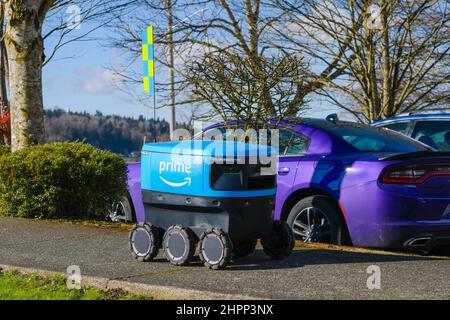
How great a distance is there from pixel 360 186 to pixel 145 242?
2161mm

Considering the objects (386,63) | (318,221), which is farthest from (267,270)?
(386,63)

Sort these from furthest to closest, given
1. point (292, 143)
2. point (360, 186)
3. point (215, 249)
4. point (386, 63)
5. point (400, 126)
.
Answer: point (386, 63), point (400, 126), point (292, 143), point (360, 186), point (215, 249)

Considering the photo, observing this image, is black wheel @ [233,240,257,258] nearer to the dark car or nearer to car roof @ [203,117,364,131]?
car roof @ [203,117,364,131]

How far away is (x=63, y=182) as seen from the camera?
10016mm

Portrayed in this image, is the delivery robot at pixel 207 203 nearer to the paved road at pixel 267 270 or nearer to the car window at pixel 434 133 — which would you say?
the paved road at pixel 267 270

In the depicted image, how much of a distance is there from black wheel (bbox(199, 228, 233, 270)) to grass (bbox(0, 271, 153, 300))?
0.88 m

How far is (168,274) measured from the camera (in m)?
6.03

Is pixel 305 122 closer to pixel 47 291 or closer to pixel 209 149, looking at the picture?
pixel 209 149

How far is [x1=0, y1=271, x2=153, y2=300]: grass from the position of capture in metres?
5.43

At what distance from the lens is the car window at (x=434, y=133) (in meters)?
9.84

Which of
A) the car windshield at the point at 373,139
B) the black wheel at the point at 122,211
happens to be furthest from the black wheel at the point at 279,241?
the black wheel at the point at 122,211
